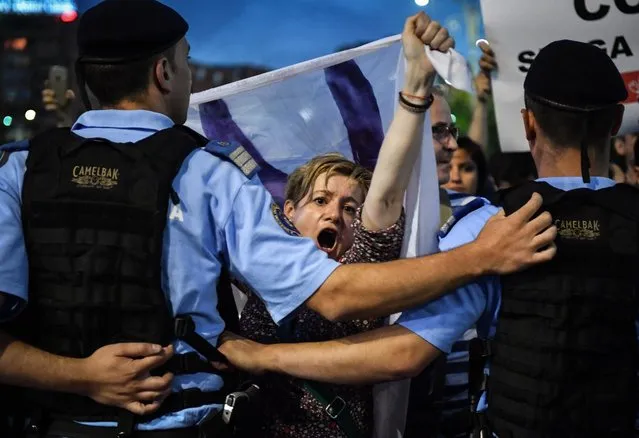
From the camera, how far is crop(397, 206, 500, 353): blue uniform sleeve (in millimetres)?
3088

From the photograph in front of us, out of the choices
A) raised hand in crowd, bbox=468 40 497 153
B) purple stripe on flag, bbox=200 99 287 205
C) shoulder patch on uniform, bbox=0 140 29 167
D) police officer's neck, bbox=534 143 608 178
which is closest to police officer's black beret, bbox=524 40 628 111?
police officer's neck, bbox=534 143 608 178

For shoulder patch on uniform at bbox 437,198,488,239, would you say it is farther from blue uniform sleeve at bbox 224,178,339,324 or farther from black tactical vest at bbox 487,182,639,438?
blue uniform sleeve at bbox 224,178,339,324

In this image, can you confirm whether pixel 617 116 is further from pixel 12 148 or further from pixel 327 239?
pixel 12 148

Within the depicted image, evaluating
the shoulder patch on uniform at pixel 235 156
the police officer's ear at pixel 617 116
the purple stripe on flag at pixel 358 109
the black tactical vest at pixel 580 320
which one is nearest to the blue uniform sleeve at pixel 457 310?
the black tactical vest at pixel 580 320

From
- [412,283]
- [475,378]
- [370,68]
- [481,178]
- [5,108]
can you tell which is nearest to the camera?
[412,283]

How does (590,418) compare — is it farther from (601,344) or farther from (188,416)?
(188,416)

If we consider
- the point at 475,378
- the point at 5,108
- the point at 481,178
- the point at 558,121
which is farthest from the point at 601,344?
the point at 5,108

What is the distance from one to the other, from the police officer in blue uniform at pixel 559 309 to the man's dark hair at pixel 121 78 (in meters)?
0.86

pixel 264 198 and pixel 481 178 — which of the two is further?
pixel 481 178

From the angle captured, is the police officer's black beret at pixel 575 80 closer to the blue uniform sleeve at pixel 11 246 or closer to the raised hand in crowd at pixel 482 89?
the raised hand in crowd at pixel 482 89

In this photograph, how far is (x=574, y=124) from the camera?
3.09 meters

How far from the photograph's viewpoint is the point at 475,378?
3.22 metres

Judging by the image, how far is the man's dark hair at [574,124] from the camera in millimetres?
3080

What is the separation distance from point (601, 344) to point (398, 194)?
0.83m
